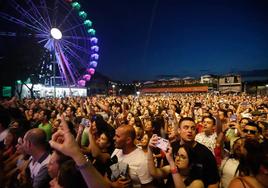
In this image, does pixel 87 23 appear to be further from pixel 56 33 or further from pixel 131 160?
pixel 131 160

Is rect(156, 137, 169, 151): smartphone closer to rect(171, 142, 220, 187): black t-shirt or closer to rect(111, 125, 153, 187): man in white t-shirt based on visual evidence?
rect(111, 125, 153, 187): man in white t-shirt

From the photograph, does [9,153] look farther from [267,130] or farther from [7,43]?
[7,43]

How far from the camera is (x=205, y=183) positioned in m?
3.46

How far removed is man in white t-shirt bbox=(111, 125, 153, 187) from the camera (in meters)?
3.26

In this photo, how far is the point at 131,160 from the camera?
11.2 ft

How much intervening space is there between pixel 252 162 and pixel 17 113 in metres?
6.87

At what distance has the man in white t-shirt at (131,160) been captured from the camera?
10.7 ft

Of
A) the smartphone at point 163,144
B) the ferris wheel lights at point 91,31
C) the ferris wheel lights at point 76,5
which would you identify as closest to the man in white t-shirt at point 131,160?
the smartphone at point 163,144

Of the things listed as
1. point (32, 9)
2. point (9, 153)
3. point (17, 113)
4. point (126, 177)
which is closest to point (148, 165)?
point (126, 177)

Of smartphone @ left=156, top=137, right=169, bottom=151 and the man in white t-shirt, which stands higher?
smartphone @ left=156, top=137, right=169, bottom=151

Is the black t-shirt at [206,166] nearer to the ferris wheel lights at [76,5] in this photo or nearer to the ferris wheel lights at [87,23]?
the ferris wheel lights at [76,5]

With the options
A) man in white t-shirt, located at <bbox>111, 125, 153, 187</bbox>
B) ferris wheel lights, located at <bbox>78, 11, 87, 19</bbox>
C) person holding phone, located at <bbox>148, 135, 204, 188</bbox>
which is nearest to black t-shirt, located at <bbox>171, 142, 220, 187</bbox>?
person holding phone, located at <bbox>148, 135, 204, 188</bbox>

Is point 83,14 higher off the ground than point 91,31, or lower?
higher

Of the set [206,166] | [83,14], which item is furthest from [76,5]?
[206,166]
